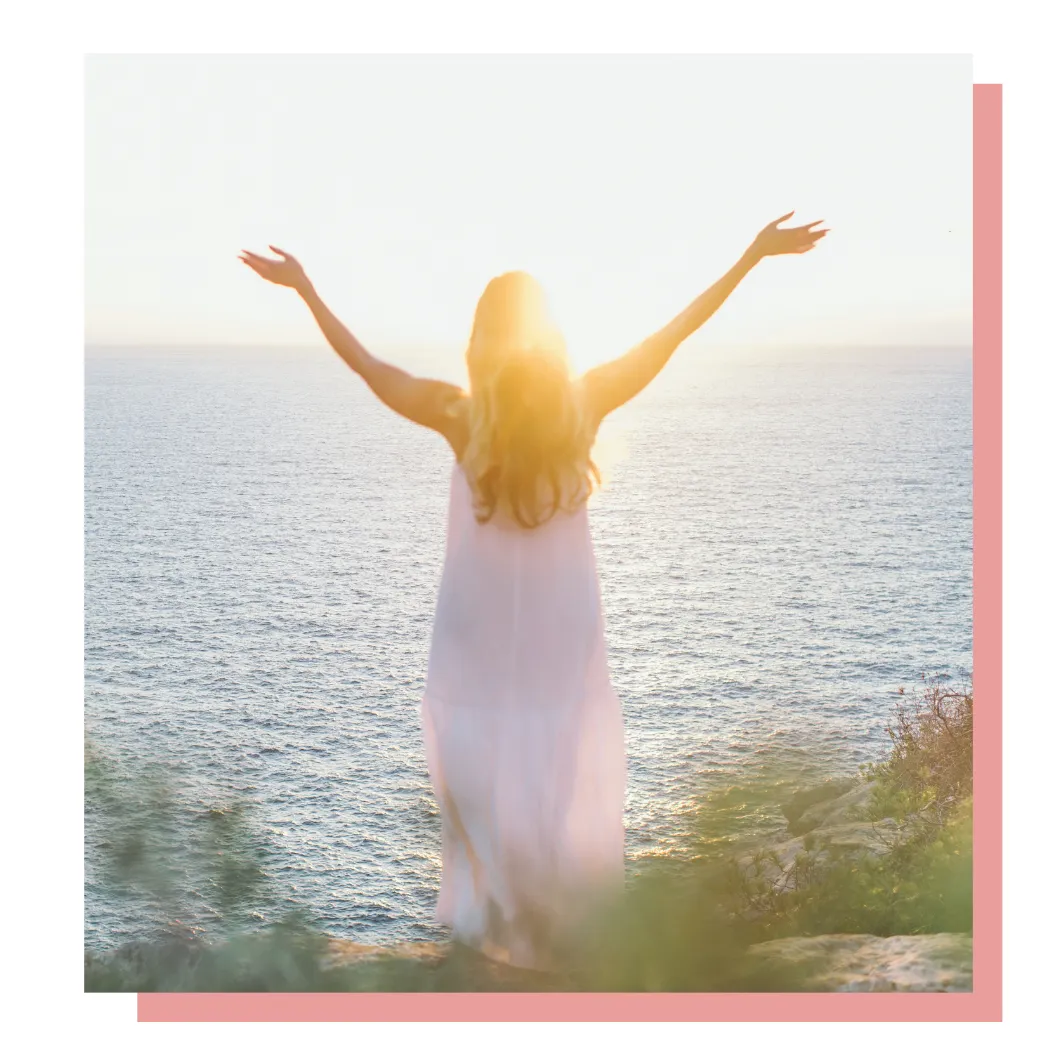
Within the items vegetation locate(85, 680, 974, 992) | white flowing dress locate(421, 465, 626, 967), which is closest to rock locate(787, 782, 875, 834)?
vegetation locate(85, 680, 974, 992)

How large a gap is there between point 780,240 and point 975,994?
11.8 feet

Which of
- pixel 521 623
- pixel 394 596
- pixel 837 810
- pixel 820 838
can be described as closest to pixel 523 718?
pixel 521 623

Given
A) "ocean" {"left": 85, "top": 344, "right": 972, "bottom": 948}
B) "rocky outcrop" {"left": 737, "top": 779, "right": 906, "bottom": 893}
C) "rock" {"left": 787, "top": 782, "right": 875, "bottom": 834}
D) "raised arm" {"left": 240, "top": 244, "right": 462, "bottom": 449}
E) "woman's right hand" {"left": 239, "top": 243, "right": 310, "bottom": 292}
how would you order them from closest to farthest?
"raised arm" {"left": 240, "top": 244, "right": 462, "bottom": 449} < "woman's right hand" {"left": 239, "top": 243, "right": 310, "bottom": 292} < "rocky outcrop" {"left": 737, "top": 779, "right": 906, "bottom": 893} < "rock" {"left": 787, "top": 782, "right": 875, "bottom": 834} < "ocean" {"left": 85, "top": 344, "right": 972, "bottom": 948}

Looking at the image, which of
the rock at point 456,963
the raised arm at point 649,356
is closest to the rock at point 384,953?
the rock at point 456,963

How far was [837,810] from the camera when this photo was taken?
12672mm

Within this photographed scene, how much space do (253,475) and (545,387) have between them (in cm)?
4328

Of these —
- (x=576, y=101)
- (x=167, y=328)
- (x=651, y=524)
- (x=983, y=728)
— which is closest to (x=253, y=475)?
(x=167, y=328)

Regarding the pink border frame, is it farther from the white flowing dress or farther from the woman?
the white flowing dress

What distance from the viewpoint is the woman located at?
5.29 meters

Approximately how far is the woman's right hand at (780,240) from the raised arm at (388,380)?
1.49 metres

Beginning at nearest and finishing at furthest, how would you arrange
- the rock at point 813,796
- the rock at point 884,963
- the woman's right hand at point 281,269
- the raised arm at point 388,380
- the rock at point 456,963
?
the raised arm at point 388,380 < the woman's right hand at point 281,269 < the rock at point 884,963 < the rock at point 456,963 < the rock at point 813,796

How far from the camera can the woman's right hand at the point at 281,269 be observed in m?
5.48

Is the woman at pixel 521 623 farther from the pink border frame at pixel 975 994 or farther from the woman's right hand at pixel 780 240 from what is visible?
the pink border frame at pixel 975 994

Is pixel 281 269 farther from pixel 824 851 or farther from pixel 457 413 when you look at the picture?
pixel 824 851
